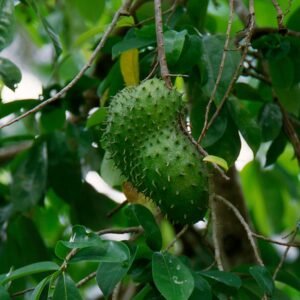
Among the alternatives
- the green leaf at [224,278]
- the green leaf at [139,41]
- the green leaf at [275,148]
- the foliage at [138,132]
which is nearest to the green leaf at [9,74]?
the foliage at [138,132]

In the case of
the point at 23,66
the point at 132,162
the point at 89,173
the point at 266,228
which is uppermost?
the point at 132,162

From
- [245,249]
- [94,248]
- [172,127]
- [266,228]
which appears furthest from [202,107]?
[266,228]

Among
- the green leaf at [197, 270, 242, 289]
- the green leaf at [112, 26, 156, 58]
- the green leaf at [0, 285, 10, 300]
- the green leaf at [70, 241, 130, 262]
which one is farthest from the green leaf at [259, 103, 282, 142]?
the green leaf at [0, 285, 10, 300]

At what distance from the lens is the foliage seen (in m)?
1.42

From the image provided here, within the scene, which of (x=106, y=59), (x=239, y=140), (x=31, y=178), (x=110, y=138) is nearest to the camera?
(x=110, y=138)

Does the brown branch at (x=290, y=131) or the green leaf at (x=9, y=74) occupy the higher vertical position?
the green leaf at (x=9, y=74)

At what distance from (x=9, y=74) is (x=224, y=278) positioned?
601 millimetres

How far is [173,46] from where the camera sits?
1581mm

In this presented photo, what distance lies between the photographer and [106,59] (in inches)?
90.2

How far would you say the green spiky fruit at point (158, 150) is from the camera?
4.80 ft

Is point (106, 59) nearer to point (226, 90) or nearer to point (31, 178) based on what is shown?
point (31, 178)

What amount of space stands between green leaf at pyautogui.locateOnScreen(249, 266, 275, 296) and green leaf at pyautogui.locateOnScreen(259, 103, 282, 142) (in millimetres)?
545

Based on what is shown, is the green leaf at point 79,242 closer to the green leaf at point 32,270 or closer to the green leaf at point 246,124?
the green leaf at point 32,270

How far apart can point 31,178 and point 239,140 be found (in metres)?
0.61
